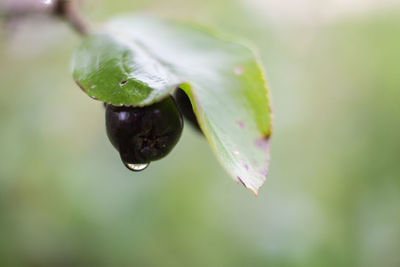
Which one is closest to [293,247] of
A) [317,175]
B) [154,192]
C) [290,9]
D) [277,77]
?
[317,175]

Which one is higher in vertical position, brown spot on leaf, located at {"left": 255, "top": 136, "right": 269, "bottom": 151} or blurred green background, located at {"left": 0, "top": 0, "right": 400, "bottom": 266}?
brown spot on leaf, located at {"left": 255, "top": 136, "right": 269, "bottom": 151}

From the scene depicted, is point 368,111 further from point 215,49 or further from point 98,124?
point 215,49

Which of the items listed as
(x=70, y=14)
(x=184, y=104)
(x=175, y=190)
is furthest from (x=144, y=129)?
(x=175, y=190)

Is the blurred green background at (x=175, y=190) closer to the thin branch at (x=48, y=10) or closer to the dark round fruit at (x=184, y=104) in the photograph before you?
the thin branch at (x=48, y=10)

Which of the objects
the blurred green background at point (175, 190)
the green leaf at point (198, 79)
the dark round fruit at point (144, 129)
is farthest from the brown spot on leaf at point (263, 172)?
the blurred green background at point (175, 190)

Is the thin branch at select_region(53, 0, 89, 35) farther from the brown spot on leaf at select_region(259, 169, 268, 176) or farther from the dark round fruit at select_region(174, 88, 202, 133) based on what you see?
the brown spot on leaf at select_region(259, 169, 268, 176)

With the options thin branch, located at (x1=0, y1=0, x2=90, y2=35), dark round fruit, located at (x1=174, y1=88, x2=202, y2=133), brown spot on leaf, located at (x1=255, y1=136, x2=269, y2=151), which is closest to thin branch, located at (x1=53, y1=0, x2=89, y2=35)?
thin branch, located at (x1=0, y1=0, x2=90, y2=35)

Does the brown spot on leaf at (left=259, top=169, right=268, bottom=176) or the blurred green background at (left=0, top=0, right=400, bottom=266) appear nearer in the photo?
the brown spot on leaf at (left=259, top=169, right=268, bottom=176)
